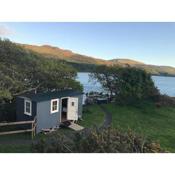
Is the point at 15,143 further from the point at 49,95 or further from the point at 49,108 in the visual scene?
the point at 49,95

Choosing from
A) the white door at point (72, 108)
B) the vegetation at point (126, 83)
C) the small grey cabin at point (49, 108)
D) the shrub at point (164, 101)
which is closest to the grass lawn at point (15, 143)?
the small grey cabin at point (49, 108)

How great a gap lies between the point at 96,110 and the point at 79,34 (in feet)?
5.71

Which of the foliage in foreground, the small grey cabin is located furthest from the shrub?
the small grey cabin

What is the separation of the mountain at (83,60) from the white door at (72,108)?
873mm

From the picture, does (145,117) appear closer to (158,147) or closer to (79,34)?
(158,147)

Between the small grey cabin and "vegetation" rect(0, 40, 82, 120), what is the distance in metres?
0.16

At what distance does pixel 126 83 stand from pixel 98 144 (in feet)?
5.23

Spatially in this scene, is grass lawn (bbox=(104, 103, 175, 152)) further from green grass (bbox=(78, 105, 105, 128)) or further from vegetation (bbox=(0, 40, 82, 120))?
vegetation (bbox=(0, 40, 82, 120))

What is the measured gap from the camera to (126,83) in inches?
305

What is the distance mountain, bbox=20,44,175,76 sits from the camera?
25.0 feet

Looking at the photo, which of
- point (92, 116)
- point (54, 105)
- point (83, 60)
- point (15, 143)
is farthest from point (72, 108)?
point (15, 143)

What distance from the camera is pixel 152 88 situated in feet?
25.1

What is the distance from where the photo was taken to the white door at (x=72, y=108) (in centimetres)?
804
